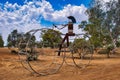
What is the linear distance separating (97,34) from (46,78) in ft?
84.0

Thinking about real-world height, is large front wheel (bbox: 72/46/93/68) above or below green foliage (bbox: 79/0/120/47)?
below

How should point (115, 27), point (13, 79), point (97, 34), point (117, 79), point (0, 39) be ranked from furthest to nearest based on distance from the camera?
1. point (0, 39)
2. point (115, 27)
3. point (97, 34)
4. point (13, 79)
5. point (117, 79)

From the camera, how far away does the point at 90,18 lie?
38.1 metres

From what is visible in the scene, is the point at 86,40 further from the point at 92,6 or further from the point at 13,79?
the point at 92,6

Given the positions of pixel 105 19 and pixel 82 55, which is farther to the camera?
pixel 105 19

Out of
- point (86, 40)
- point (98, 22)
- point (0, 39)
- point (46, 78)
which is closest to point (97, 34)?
point (98, 22)

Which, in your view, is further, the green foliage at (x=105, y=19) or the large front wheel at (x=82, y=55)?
the green foliage at (x=105, y=19)

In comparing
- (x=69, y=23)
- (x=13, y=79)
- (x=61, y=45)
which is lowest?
(x=13, y=79)

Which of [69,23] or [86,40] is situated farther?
[86,40]

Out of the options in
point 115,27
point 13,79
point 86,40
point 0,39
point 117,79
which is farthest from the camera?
point 0,39

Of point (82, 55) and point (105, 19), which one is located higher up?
point (105, 19)

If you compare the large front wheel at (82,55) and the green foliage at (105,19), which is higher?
the green foliage at (105,19)

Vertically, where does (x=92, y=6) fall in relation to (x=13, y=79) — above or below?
above

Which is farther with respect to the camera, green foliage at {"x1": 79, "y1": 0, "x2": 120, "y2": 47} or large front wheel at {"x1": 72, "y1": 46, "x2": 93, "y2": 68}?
green foliage at {"x1": 79, "y1": 0, "x2": 120, "y2": 47}
